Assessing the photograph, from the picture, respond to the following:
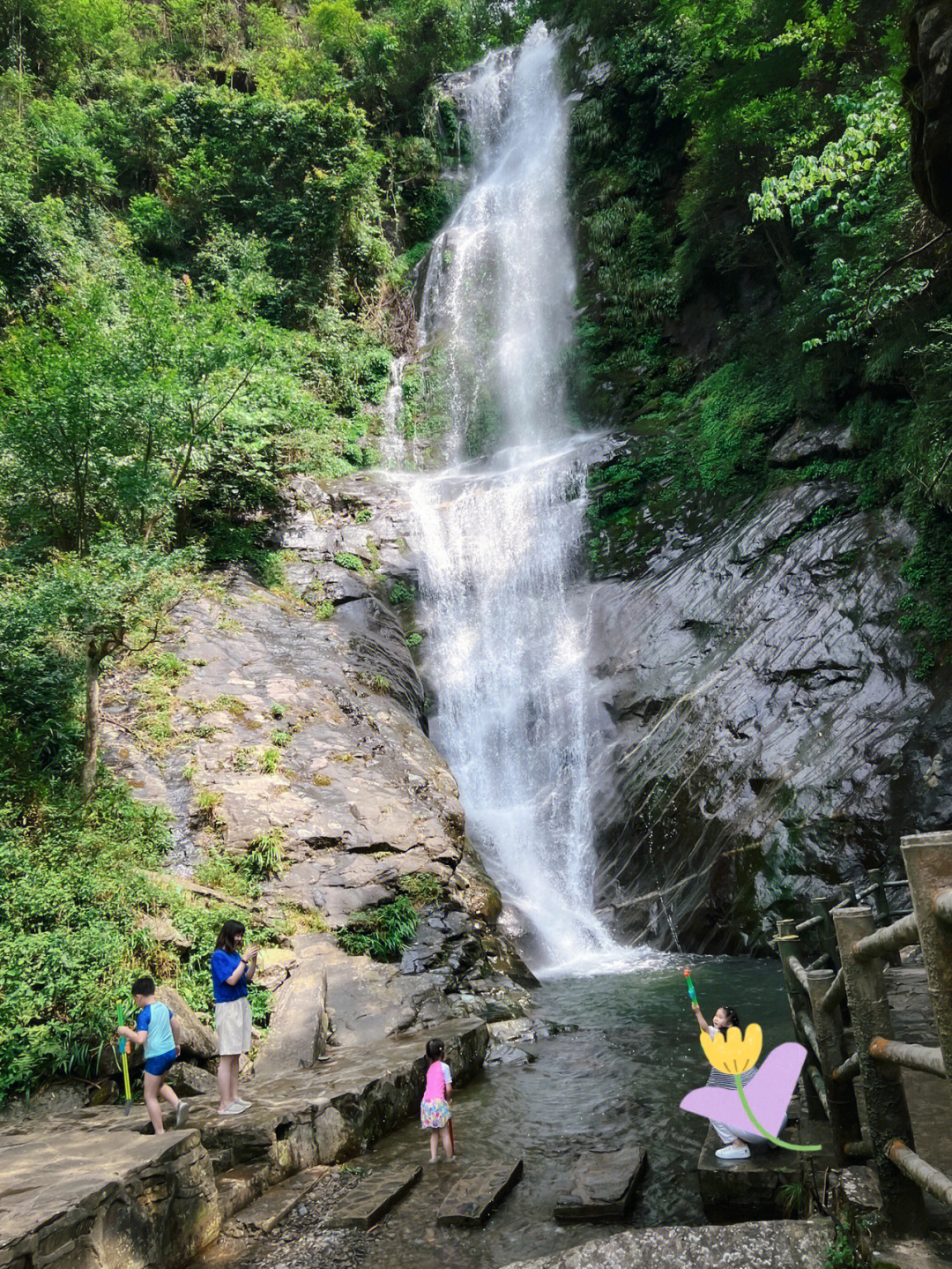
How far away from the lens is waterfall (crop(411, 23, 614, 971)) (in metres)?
13.4

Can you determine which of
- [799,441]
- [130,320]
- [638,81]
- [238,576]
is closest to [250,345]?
[130,320]

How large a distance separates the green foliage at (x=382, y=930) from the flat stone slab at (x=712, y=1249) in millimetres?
6109

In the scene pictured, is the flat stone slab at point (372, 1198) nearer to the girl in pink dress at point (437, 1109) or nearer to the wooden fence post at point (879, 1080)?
the girl in pink dress at point (437, 1109)

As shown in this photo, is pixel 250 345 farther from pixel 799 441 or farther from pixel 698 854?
pixel 698 854

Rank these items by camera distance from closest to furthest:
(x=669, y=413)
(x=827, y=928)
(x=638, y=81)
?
(x=827, y=928) → (x=669, y=413) → (x=638, y=81)

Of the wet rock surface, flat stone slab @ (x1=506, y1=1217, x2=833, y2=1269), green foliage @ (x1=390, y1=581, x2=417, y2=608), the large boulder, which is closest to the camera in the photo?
flat stone slab @ (x1=506, y1=1217, x2=833, y2=1269)

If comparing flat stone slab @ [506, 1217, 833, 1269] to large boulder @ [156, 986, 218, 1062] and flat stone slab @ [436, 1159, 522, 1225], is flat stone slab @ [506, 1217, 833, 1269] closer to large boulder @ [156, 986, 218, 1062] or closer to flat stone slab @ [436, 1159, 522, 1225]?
flat stone slab @ [436, 1159, 522, 1225]

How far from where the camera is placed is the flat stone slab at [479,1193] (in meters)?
4.42

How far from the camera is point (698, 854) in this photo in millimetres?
11164

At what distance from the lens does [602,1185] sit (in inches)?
178

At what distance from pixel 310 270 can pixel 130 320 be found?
12.7 metres

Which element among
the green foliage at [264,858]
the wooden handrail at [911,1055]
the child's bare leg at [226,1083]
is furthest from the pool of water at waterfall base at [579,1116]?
the green foliage at [264,858]

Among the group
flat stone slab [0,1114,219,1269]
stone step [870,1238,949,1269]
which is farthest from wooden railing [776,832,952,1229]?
flat stone slab [0,1114,219,1269]

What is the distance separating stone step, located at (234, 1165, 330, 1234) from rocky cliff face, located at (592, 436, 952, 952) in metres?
6.78
